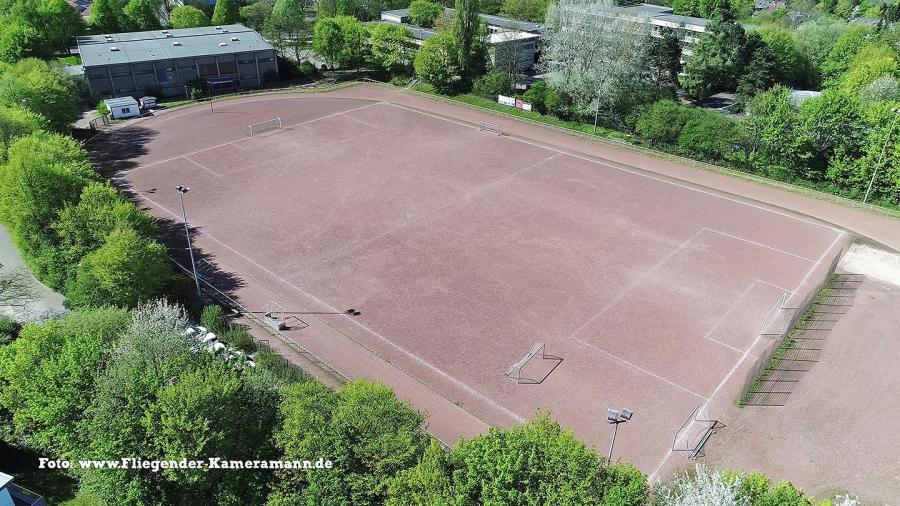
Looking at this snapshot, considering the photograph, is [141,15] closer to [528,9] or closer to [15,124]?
[15,124]

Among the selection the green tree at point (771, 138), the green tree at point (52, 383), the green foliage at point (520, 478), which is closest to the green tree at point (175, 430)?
the green tree at point (52, 383)

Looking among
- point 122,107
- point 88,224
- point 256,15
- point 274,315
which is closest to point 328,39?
point 256,15

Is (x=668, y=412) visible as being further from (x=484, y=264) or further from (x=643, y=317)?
(x=484, y=264)

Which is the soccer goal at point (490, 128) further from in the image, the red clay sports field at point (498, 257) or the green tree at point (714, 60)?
the green tree at point (714, 60)

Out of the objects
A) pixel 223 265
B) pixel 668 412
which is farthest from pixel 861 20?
pixel 223 265

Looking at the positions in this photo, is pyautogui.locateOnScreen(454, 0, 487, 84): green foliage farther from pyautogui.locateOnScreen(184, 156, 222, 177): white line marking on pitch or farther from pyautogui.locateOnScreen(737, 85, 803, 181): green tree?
pyautogui.locateOnScreen(184, 156, 222, 177): white line marking on pitch

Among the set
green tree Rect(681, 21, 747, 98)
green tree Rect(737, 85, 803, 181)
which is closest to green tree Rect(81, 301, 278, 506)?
green tree Rect(737, 85, 803, 181)
